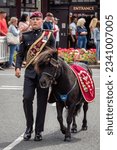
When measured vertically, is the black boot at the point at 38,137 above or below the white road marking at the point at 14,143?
above

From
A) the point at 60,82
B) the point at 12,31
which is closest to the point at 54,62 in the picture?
the point at 60,82

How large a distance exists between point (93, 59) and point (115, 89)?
1615cm

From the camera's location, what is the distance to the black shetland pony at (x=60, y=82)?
677 centimetres

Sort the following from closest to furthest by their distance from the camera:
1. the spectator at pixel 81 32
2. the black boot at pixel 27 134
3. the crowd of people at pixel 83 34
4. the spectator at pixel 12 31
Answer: the black boot at pixel 27 134, the spectator at pixel 12 31, the crowd of people at pixel 83 34, the spectator at pixel 81 32

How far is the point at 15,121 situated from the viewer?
9.26 metres

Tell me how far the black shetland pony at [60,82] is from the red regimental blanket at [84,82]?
0.07 m

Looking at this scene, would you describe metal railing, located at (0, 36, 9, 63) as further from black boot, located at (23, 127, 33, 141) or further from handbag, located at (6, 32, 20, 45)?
black boot, located at (23, 127, 33, 141)

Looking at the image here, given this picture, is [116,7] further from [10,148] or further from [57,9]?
[57,9]

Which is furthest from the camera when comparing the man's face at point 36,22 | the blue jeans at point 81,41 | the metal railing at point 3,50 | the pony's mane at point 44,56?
the blue jeans at point 81,41

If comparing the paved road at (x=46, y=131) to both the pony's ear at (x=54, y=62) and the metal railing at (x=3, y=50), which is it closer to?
the pony's ear at (x=54, y=62)

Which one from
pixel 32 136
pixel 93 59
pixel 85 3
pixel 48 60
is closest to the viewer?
pixel 48 60

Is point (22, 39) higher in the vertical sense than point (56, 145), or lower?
higher

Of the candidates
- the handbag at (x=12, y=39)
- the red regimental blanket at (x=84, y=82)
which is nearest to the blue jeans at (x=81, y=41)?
the handbag at (x=12, y=39)

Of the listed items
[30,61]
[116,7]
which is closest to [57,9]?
[30,61]
